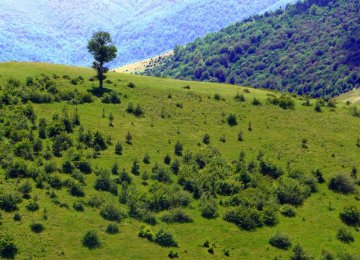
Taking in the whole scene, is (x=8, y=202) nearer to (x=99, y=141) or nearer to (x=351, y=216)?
(x=99, y=141)

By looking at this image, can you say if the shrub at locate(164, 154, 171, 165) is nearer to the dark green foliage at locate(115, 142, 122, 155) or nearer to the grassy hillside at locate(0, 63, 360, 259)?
the grassy hillside at locate(0, 63, 360, 259)

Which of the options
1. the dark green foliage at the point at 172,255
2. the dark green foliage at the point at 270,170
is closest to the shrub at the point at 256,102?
the dark green foliage at the point at 270,170

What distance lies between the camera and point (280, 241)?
8275 centimetres

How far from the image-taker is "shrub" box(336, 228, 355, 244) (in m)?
85.3

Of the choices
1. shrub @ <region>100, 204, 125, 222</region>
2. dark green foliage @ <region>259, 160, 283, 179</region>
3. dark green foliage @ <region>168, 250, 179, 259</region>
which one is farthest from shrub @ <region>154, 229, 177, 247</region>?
dark green foliage @ <region>259, 160, 283, 179</region>

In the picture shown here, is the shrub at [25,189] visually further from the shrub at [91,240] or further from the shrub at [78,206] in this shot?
the shrub at [91,240]

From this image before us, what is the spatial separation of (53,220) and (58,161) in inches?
688

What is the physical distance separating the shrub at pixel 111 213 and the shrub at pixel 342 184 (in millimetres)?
42918

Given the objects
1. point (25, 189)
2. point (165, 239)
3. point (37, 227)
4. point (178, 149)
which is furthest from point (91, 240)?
point (178, 149)

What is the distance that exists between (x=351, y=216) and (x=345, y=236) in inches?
253

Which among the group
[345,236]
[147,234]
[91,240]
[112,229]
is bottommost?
[345,236]

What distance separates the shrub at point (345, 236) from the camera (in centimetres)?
8531

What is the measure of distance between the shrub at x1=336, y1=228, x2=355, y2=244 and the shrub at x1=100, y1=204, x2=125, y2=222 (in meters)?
36.5

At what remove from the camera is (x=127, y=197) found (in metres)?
88.1
